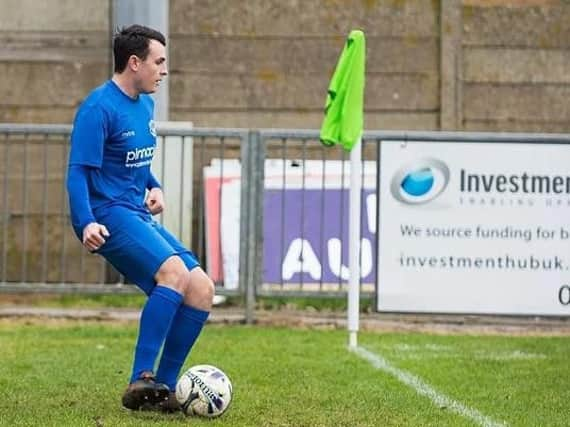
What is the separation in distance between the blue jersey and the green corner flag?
11.9 ft

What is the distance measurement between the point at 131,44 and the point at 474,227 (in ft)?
17.9

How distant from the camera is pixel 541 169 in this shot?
12438 millimetres

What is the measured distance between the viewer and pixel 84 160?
7.23 meters

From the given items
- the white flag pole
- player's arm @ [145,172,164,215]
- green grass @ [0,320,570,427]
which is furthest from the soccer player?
the white flag pole

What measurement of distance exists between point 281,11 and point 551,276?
4118mm

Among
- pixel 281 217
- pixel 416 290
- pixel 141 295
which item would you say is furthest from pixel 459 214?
pixel 141 295

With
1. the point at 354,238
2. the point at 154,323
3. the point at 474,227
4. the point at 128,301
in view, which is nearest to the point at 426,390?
the point at 154,323

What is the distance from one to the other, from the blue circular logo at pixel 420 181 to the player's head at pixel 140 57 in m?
5.13

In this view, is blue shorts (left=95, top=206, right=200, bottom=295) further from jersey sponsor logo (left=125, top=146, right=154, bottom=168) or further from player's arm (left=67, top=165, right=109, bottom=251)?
jersey sponsor logo (left=125, top=146, right=154, bottom=168)

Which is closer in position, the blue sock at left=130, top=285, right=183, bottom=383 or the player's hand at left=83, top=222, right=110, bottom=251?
the player's hand at left=83, top=222, right=110, bottom=251

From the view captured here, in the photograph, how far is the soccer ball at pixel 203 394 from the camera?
7.31 m

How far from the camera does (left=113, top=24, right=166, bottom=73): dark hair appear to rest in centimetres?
744

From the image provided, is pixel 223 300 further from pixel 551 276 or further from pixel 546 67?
pixel 546 67

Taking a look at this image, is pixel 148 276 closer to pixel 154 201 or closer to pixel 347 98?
pixel 154 201
